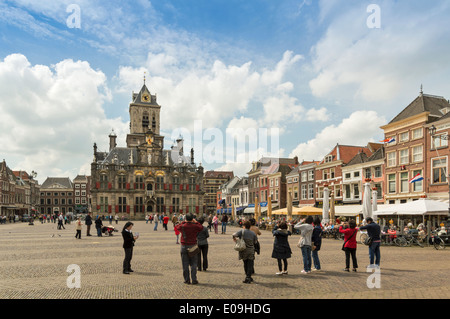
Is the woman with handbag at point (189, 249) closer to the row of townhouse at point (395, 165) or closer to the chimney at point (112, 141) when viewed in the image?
the row of townhouse at point (395, 165)

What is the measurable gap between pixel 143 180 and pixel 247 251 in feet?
235

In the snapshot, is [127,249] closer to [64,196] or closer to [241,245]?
[241,245]

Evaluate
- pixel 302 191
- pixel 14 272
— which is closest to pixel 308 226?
pixel 14 272

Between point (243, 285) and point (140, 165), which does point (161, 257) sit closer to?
point (243, 285)

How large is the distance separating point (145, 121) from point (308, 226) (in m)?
82.4

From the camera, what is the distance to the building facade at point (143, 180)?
77.6 meters

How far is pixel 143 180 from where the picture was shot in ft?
263

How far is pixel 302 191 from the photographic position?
52969mm

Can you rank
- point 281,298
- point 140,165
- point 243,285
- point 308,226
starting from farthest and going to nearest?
1. point 140,165
2. point 308,226
3. point 243,285
4. point 281,298

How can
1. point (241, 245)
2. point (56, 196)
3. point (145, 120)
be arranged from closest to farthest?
point (241, 245)
point (145, 120)
point (56, 196)

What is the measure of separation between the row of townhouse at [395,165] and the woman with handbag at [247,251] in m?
16.2

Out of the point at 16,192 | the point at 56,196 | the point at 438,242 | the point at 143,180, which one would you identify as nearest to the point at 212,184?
the point at 143,180

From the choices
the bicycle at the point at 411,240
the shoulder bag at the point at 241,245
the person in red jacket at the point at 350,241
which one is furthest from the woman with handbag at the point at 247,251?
the bicycle at the point at 411,240
